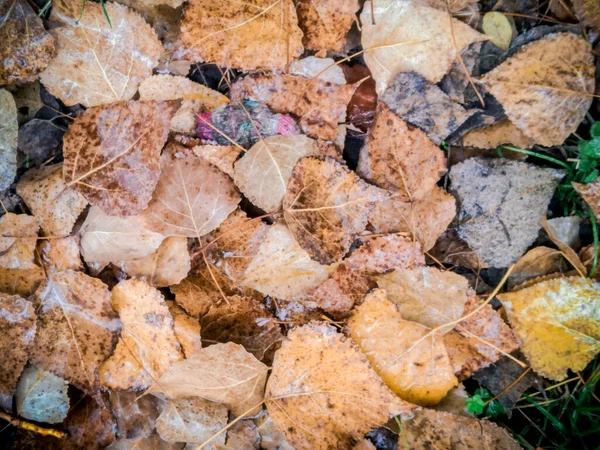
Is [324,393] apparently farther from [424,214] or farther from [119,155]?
[119,155]

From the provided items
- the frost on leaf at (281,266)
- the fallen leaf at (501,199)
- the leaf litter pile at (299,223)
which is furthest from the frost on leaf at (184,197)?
the fallen leaf at (501,199)

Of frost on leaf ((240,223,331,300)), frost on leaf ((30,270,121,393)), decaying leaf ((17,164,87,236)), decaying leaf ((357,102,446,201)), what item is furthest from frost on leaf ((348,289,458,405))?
decaying leaf ((17,164,87,236))

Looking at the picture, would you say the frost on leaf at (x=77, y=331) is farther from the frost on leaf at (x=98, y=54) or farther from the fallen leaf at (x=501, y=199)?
the fallen leaf at (x=501, y=199)

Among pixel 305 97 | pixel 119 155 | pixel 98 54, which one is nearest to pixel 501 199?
pixel 305 97

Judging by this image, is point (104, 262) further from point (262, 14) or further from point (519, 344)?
point (519, 344)

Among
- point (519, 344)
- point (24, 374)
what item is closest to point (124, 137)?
point (24, 374)

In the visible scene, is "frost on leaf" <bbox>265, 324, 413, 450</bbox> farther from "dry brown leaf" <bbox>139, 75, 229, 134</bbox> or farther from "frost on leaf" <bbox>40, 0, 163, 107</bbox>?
"frost on leaf" <bbox>40, 0, 163, 107</bbox>
